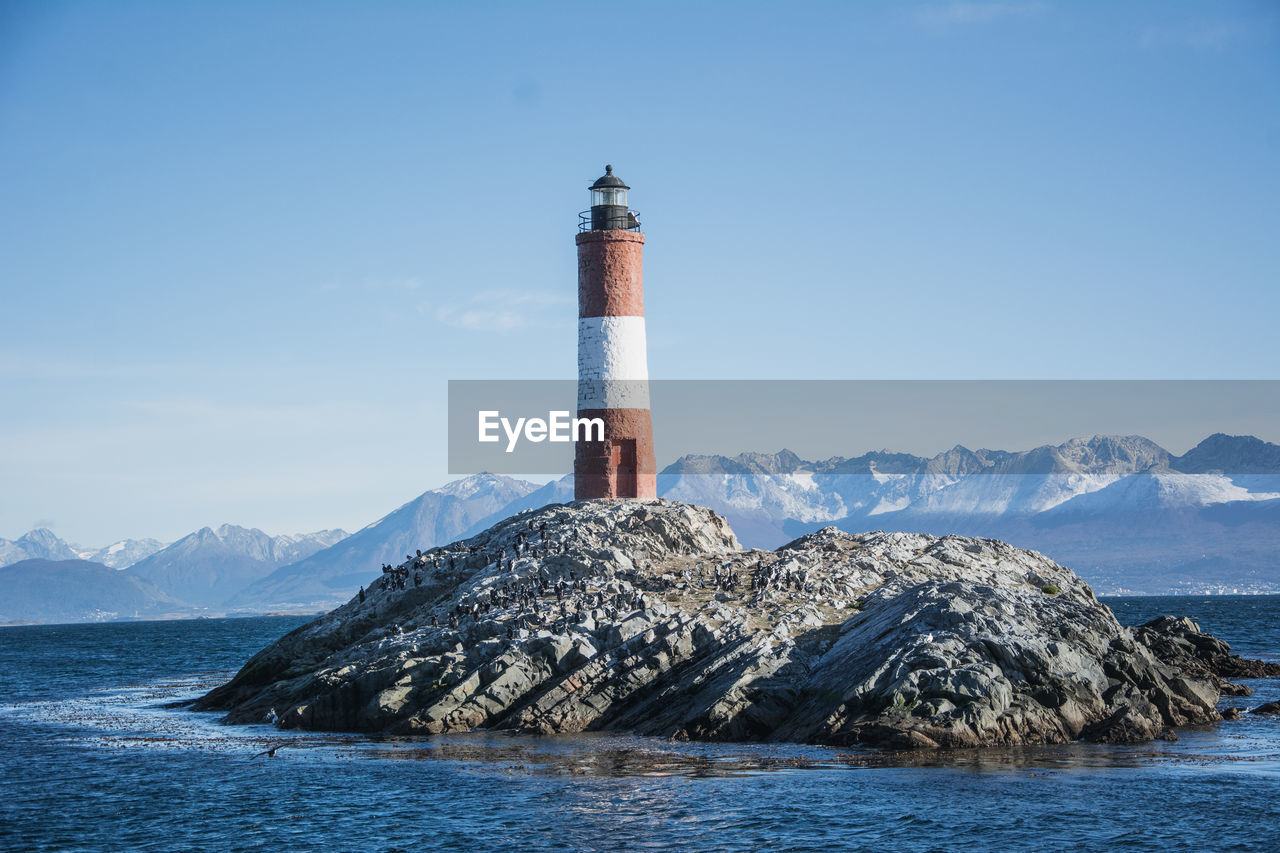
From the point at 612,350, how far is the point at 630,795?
107 ft

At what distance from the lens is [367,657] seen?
181 feet

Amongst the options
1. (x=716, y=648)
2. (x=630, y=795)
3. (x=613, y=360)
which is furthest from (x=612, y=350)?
(x=630, y=795)

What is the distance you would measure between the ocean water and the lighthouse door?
73.9 feet

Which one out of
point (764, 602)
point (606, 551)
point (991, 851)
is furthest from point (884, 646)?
point (606, 551)

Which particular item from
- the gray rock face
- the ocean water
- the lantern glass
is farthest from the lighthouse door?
the ocean water

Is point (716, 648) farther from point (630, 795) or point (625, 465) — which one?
point (625, 465)

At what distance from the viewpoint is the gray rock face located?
41.8 meters

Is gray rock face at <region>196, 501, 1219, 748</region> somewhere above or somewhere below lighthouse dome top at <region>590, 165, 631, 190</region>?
below

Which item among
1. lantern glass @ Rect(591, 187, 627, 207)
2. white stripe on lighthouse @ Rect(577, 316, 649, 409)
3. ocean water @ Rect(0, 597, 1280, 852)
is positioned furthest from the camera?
lantern glass @ Rect(591, 187, 627, 207)

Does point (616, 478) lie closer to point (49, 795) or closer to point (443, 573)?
point (443, 573)

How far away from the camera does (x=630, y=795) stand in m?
35.9

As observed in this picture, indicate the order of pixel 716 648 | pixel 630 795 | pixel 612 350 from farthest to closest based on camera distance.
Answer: pixel 612 350
pixel 716 648
pixel 630 795

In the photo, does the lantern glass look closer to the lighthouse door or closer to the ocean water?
the lighthouse door

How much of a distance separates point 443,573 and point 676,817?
3350 centimetres
